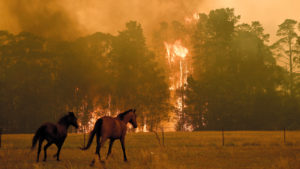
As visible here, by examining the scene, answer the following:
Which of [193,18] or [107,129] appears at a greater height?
[193,18]

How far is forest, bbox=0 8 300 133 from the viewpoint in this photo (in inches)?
2522

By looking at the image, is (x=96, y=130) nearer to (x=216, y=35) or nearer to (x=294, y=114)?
(x=294, y=114)

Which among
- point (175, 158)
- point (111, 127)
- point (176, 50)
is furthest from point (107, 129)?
point (176, 50)

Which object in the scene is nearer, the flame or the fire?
the fire

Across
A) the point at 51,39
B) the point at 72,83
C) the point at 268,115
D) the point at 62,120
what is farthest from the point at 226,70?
the point at 62,120

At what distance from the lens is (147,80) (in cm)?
7162

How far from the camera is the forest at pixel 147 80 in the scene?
210ft

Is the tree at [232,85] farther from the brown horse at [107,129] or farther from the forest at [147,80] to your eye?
the brown horse at [107,129]

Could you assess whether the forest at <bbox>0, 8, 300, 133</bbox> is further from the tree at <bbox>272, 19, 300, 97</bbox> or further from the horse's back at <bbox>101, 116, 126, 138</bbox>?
the horse's back at <bbox>101, 116, 126, 138</bbox>

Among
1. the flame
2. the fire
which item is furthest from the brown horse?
the flame

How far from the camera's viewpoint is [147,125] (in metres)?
74.6

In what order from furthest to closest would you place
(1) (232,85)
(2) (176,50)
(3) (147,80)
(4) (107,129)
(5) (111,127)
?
1. (2) (176,50)
2. (3) (147,80)
3. (1) (232,85)
4. (5) (111,127)
5. (4) (107,129)

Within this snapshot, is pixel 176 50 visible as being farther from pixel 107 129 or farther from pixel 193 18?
pixel 107 129

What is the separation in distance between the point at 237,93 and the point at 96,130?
175 feet
